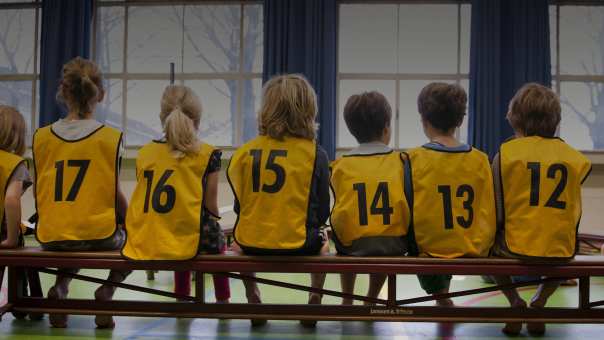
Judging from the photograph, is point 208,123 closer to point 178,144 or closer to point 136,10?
point 136,10

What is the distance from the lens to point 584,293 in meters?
2.37

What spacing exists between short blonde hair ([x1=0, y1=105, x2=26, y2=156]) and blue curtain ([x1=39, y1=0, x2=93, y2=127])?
5.04 m

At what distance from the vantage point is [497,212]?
2371mm

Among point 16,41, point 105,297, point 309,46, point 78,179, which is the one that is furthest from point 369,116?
point 16,41

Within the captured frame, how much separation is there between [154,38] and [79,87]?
18.9 feet

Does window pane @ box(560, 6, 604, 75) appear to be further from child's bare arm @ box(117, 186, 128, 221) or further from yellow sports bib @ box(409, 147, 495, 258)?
child's bare arm @ box(117, 186, 128, 221)

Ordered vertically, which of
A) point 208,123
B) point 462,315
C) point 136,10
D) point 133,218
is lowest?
point 462,315

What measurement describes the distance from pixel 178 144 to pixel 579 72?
6.63 metres

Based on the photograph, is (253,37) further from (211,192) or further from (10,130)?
(211,192)

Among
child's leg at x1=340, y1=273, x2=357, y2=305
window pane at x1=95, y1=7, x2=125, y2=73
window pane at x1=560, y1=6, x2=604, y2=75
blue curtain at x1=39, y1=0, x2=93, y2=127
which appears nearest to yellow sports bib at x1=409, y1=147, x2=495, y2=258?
child's leg at x1=340, y1=273, x2=357, y2=305

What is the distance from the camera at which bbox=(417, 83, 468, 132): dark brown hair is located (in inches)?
95.0

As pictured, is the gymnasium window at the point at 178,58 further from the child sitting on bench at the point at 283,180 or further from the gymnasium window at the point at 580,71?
the child sitting on bench at the point at 283,180

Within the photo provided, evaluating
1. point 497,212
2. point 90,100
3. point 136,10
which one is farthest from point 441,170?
point 136,10

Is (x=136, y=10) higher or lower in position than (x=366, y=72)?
higher
